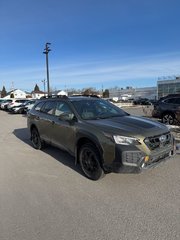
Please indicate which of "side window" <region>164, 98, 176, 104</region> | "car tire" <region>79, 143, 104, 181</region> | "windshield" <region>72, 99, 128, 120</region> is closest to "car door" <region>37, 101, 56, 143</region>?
"windshield" <region>72, 99, 128, 120</region>

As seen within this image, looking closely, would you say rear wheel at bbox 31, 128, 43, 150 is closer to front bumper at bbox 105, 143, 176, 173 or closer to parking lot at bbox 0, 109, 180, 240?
parking lot at bbox 0, 109, 180, 240

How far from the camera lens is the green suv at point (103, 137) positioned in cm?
432

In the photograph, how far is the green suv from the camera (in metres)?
4.32

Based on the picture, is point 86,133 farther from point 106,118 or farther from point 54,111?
point 54,111

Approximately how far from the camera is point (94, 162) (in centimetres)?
496

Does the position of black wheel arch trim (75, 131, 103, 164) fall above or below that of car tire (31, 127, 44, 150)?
above

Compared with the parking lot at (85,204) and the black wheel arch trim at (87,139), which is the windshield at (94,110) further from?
the parking lot at (85,204)

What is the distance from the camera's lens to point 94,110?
5.88 m

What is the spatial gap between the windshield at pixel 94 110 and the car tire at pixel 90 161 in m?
0.75

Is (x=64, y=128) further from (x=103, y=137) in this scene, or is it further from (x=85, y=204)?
(x=85, y=204)

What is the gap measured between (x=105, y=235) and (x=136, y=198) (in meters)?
1.17

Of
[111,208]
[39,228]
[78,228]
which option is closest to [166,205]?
[111,208]

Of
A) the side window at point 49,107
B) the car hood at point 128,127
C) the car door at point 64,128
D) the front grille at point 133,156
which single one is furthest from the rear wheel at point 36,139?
the front grille at point 133,156

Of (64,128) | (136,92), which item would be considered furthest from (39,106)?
(136,92)
